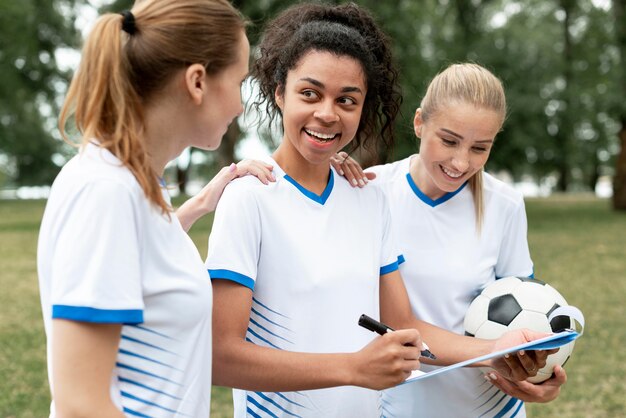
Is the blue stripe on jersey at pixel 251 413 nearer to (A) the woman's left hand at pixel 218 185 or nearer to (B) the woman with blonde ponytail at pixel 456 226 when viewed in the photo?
(A) the woman's left hand at pixel 218 185

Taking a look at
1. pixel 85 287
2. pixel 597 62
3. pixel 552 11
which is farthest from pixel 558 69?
pixel 85 287

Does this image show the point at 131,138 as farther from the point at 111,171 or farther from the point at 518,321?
the point at 518,321

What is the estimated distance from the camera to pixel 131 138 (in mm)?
1466

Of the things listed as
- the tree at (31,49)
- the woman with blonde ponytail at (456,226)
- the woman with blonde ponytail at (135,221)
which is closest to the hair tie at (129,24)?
the woman with blonde ponytail at (135,221)

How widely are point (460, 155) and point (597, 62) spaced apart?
2566cm

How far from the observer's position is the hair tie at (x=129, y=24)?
4.99 ft

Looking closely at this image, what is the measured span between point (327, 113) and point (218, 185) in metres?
0.40

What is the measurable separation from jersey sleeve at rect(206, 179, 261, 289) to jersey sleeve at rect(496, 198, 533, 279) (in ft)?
3.48

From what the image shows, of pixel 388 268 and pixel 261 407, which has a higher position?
pixel 388 268

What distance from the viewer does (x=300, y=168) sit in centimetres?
218

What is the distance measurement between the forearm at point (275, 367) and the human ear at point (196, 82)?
0.64m

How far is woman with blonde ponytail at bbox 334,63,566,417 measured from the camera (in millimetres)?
2520

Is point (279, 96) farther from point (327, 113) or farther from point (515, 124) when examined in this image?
point (515, 124)

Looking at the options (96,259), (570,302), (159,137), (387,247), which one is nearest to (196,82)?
(159,137)
